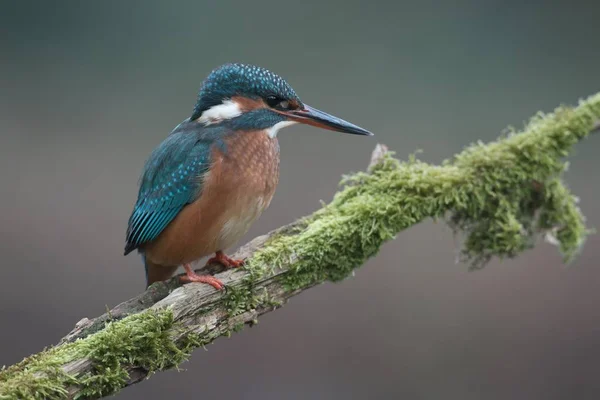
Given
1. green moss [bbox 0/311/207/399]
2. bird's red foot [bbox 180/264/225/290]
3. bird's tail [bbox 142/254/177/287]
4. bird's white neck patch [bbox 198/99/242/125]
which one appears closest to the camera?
green moss [bbox 0/311/207/399]

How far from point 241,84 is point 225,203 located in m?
0.39

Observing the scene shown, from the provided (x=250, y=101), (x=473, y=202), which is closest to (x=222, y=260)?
(x=250, y=101)

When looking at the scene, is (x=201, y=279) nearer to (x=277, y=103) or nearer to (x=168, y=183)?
(x=168, y=183)

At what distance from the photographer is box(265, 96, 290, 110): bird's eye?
2236 millimetres

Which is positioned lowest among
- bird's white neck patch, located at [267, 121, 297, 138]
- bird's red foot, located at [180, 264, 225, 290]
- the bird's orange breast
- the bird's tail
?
bird's red foot, located at [180, 264, 225, 290]

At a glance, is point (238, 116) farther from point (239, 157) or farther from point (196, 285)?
point (196, 285)

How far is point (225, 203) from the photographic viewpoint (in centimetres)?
213

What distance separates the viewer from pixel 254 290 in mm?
1997

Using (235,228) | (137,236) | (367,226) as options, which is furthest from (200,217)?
(367,226)

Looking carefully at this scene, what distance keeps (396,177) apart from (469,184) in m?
0.25

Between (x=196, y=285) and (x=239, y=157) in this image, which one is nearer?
(x=196, y=285)

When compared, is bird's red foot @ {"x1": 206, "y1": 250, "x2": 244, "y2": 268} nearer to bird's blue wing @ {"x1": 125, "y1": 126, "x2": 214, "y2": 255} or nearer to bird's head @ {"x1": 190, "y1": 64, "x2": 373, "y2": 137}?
bird's blue wing @ {"x1": 125, "y1": 126, "x2": 214, "y2": 255}

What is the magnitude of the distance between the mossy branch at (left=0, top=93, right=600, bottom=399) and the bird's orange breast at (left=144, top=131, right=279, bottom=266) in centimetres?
9

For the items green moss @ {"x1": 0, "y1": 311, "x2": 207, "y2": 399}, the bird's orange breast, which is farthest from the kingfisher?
green moss @ {"x1": 0, "y1": 311, "x2": 207, "y2": 399}
